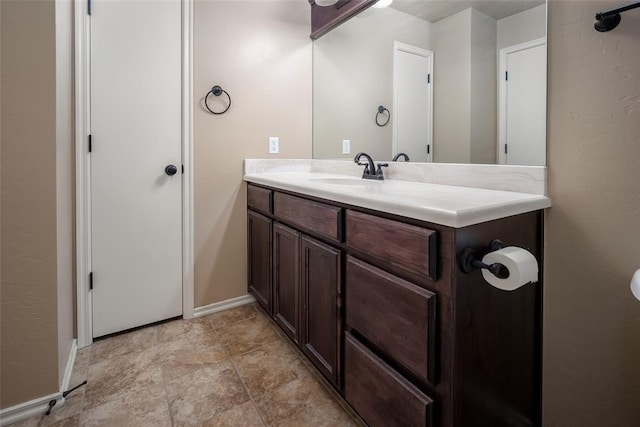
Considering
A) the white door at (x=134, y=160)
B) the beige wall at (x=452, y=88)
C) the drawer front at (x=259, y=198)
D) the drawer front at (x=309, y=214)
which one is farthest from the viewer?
the drawer front at (x=259, y=198)

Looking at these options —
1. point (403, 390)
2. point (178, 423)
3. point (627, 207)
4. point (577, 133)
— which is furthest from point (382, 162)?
point (178, 423)

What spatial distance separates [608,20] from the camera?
932 mm

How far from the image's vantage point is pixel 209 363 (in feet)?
5.39

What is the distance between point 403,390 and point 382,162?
49.8 inches

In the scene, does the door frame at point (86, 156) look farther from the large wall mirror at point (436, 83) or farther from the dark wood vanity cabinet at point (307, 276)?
the large wall mirror at point (436, 83)

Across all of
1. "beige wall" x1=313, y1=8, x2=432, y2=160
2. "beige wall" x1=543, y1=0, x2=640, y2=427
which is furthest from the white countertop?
"beige wall" x1=313, y1=8, x2=432, y2=160

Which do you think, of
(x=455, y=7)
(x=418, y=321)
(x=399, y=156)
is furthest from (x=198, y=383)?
(x=455, y=7)

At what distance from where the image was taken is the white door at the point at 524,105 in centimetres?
112

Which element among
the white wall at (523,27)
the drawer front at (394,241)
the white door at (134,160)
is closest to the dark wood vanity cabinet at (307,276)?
the drawer front at (394,241)

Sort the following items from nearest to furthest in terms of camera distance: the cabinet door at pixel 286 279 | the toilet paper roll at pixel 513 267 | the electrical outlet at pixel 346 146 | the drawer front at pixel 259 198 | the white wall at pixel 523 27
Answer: the toilet paper roll at pixel 513 267
the white wall at pixel 523 27
the cabinet door at pixel 286 279
the drawer front at pixel 259 198
the electrical outlet at pixel 346 146

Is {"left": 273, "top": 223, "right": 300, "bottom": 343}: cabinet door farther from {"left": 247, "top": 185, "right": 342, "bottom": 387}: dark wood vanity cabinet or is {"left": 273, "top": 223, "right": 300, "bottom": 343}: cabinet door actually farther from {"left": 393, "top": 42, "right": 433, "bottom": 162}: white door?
{"left": 393, "top": 42, "right": 433, "bottom": 162}: white door

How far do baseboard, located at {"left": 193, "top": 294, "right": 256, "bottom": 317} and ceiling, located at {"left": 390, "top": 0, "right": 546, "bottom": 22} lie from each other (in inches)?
77.3

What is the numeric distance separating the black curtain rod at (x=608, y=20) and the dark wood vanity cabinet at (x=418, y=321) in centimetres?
56

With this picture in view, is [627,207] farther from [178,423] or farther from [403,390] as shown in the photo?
[178,423]
